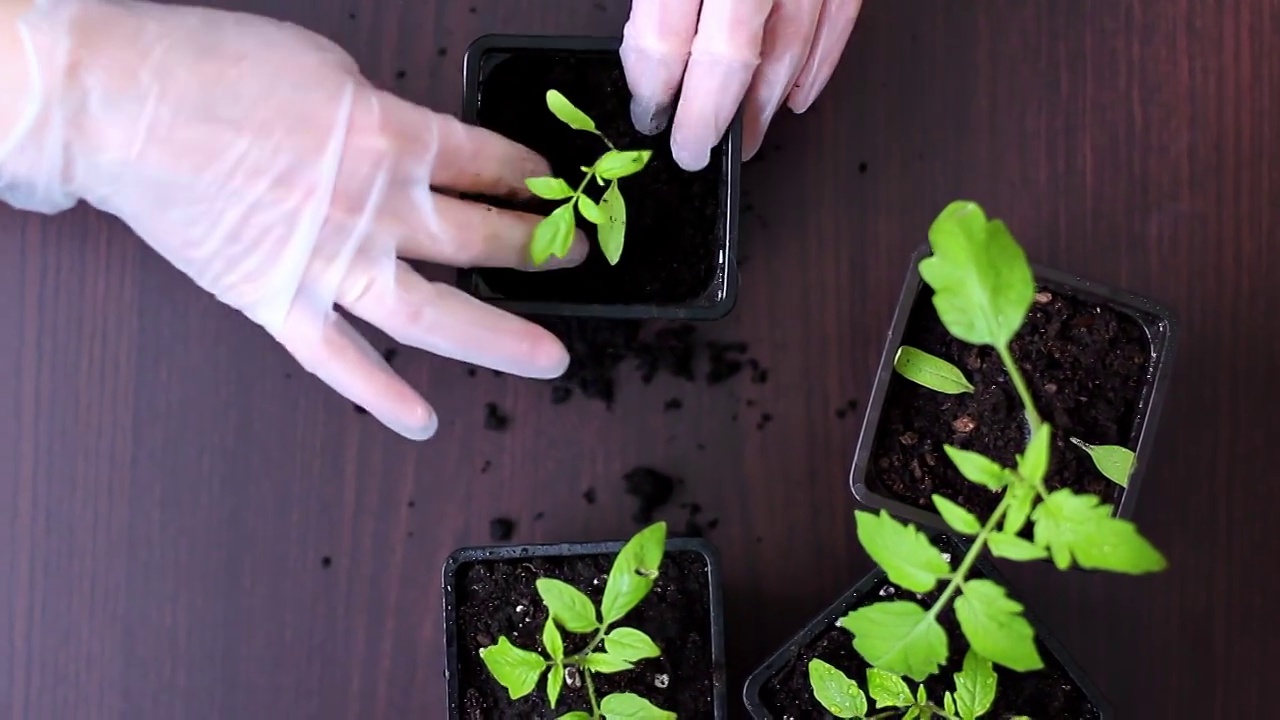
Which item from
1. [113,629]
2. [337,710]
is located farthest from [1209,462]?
[113,629]

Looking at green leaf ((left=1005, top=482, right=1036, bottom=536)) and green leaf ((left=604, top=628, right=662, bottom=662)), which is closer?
green leaf ((left=1005, top=482, right=1036, bottom=536))

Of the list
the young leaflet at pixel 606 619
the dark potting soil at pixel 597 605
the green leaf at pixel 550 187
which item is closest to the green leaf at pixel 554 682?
the young leaflet at pixel 606 619

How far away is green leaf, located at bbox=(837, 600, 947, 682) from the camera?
0.53 meters

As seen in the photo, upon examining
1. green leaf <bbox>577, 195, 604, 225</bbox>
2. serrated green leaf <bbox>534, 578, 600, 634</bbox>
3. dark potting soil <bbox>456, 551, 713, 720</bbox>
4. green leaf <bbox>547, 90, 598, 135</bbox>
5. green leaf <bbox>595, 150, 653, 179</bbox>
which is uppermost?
green leaf <bbox>547, 90, 598, 135</bbox>

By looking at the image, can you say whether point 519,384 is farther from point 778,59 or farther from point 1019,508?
point 1019,508

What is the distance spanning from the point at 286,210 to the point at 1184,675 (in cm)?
84

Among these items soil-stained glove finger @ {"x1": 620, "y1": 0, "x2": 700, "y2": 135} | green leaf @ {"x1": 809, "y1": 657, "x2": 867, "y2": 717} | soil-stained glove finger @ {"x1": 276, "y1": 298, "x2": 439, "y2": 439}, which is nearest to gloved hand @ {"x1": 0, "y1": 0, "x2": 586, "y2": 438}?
soil-stained glove finger @ {"x1": 276, "y1": 298, "x2": 439, "y2": 439}

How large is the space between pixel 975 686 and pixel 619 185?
1.50 feet

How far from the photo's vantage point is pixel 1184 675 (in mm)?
803

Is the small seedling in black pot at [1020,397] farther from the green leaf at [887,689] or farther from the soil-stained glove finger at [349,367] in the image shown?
the soil-stained glove finger at [349,367]

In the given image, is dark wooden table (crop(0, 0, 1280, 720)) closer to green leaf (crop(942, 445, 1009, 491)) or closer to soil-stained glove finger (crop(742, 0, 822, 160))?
soil-stained glove finger (crop(742, 0, 822, 160))

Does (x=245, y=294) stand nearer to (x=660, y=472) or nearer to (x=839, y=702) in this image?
(x=660, y=472)

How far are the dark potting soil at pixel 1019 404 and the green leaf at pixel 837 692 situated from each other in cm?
14

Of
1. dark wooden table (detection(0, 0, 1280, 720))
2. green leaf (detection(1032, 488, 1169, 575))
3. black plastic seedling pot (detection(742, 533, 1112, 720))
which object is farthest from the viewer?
dark wooden table (detection(0, 0, 1280, 720))
